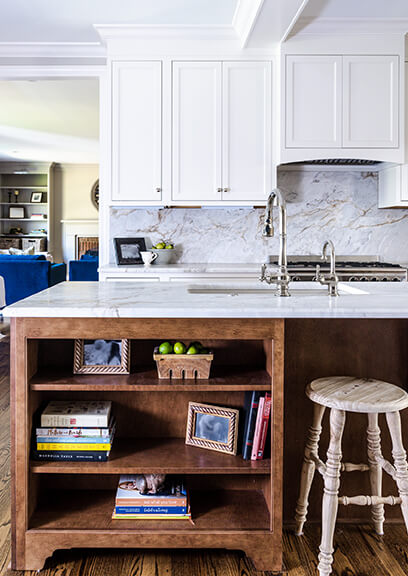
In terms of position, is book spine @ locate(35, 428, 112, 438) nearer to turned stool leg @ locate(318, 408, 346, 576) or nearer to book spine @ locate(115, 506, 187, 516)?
book spine @ locate(115, 506, 187, 516)

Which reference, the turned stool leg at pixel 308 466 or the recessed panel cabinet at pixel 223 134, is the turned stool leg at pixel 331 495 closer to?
the turned stool leg at pixel 308 466

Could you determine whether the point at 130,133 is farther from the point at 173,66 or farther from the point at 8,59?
the point at 8,59

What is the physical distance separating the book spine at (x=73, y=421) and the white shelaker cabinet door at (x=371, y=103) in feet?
9.31

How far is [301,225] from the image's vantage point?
4426 millimetres

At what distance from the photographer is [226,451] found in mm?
1990

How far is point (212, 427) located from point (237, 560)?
46 centimetres

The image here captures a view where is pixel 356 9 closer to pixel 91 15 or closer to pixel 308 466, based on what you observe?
pixel 91 15

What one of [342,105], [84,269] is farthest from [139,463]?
[84,269]

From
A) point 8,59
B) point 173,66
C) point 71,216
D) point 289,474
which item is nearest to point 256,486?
point 289,474

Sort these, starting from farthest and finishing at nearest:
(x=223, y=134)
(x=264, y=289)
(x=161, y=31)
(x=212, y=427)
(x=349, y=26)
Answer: (x=223, y=134), (x=161, y=31), (x=349, y=26), (x=264, y=289), (x=212, y=427)

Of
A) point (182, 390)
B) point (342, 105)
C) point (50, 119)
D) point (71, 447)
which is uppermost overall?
point (50, 119)

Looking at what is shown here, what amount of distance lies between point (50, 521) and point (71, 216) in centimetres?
1056

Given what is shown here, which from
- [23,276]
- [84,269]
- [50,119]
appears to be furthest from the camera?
[84,269]

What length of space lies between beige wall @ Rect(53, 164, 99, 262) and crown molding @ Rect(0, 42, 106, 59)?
25.2ft
